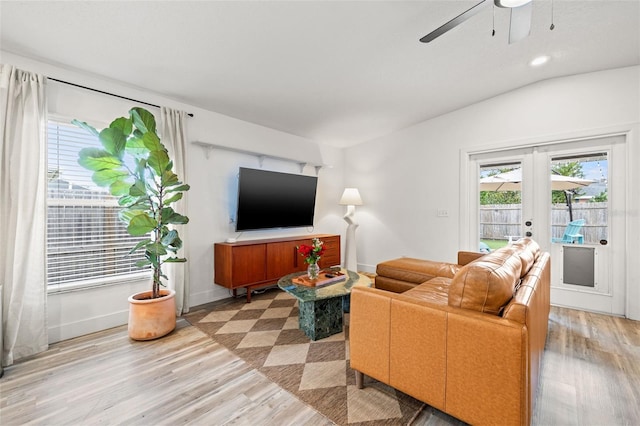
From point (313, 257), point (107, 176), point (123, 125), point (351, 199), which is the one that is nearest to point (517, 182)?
point (351, 199)

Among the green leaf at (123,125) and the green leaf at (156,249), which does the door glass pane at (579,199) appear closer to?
the green leaf at (156,249)

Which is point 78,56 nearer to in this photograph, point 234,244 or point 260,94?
point 260,94

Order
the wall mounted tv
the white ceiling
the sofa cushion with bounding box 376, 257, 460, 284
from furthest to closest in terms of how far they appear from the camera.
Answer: the wall mounted tv
the sofa cushion with bounding box 376, 257, 460, 284
the white ceiling

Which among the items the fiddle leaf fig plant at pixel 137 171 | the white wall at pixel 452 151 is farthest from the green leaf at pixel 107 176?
the white wall at pixel 452 151

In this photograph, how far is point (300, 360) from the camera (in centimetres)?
214

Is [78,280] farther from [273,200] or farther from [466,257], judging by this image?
[466,257]

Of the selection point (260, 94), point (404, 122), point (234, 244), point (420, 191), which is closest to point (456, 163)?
point (420, 191)

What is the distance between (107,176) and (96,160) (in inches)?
6.1

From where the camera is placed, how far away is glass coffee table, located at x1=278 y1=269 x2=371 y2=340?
241 centimetres

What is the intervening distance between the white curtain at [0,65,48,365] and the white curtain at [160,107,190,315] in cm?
98

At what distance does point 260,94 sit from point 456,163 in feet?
9.73

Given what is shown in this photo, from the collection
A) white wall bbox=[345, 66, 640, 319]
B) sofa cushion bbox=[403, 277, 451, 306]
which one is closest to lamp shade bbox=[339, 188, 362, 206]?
white wall bbox=[345, 66, 640, 319]

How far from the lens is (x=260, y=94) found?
3180mm

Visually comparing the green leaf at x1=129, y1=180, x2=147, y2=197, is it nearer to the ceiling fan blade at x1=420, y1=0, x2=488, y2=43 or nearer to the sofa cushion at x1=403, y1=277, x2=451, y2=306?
the sofa cushion at x1=403, y1=277, x2=451, y2=306
